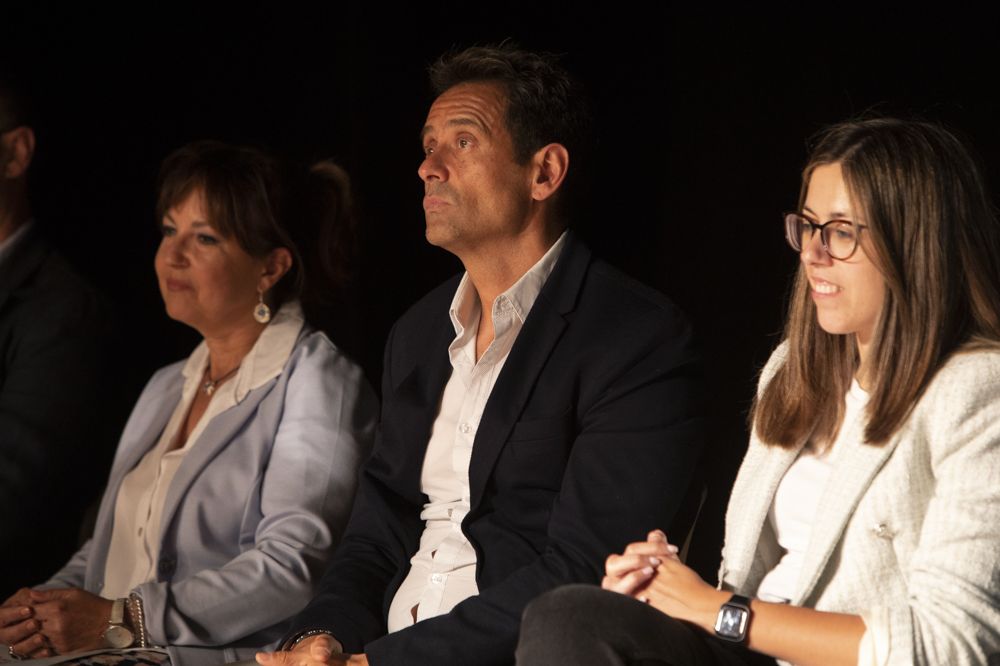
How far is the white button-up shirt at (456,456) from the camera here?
2.27 m

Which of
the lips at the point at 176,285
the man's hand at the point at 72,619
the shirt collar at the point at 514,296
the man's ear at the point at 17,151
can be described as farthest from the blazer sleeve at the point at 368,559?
the man's ear at the point at 17,151

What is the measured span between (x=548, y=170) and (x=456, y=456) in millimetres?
597

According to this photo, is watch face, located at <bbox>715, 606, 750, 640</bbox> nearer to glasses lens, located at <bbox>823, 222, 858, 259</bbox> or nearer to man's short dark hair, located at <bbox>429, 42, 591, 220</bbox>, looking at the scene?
glasses lens, located at <bbox>823, 222, 858, 259</bbox>

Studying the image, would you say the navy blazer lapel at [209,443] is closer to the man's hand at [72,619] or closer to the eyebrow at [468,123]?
the man's hand at [72,619]

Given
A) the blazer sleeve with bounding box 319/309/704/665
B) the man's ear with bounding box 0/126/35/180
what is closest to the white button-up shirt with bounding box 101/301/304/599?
the blazer sleeve with bounding box 319/309/704/665

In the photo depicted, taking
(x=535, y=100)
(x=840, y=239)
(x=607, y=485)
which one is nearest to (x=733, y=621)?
(x=607, y=485)

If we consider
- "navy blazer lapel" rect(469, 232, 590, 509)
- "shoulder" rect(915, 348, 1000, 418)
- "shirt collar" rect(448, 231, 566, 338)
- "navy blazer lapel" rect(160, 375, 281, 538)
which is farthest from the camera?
"navy blazer lapel" rect(160, 375, 281, 538)

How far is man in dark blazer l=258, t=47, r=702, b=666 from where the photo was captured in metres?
2.10

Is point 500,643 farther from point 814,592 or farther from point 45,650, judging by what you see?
point 45,650

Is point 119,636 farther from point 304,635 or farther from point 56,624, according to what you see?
point 304,635

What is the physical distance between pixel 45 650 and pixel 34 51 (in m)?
1.82

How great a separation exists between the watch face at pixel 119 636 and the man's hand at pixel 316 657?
494 millimetres

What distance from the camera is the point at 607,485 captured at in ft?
6.89

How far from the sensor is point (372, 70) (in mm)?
3197
